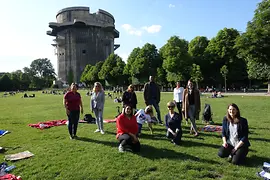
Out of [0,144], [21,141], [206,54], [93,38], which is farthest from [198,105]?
[93,38]

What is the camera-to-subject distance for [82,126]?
11.9 m

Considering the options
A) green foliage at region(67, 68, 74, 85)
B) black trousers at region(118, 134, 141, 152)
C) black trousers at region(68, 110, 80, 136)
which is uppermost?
green foliage at region(67, 68, 74, 85)

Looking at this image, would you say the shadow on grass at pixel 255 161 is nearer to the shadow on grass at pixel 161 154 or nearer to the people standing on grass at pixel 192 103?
the shadow on grass at pixel 161 154

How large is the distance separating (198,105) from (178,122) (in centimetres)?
154

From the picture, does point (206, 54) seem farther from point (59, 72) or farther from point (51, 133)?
point (59, 72)

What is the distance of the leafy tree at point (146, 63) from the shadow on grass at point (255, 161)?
190ft

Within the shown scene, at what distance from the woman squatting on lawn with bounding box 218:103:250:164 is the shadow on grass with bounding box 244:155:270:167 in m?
0.21

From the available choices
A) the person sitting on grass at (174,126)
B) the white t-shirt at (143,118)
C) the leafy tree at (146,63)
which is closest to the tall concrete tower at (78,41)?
the leafy tree at (146,63)

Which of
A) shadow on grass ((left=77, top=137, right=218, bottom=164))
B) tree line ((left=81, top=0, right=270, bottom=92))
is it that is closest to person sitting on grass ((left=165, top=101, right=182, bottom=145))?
shadow on grass ((left=77, top=137, right=218, bottom=164))

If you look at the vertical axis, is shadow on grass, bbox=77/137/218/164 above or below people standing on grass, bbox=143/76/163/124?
below

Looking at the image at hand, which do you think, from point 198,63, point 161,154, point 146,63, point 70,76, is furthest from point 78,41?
point 161,154

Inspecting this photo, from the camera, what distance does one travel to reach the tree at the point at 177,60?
181 feet

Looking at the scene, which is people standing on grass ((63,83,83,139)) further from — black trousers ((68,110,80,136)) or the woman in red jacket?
the woman in red jacket

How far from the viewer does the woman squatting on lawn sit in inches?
242
